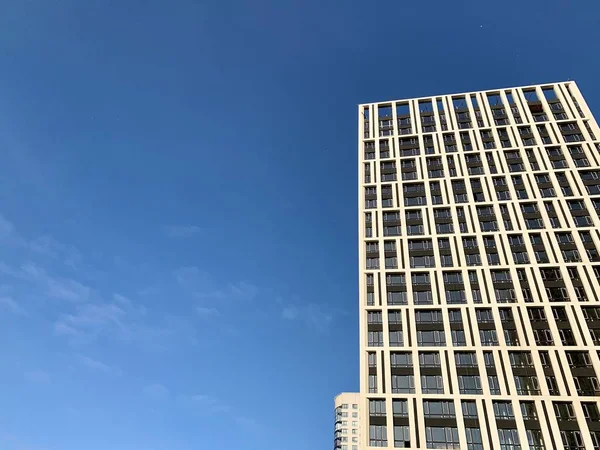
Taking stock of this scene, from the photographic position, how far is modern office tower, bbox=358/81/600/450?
50.0m

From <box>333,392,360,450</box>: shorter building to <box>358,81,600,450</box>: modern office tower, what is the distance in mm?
80033

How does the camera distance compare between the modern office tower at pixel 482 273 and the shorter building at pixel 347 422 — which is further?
the shorter building at pixel 347 422

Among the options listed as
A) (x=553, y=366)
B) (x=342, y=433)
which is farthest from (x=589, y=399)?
(x=342, y=433)

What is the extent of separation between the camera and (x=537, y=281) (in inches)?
2309

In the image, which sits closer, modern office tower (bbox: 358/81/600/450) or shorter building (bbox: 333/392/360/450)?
modern office tower (bbox: 358/81/600/450)

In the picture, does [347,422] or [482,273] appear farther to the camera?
[347,422]

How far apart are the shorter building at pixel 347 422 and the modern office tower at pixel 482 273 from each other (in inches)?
3151

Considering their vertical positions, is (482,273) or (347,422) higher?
(347,422)

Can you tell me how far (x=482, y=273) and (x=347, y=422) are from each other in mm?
92208

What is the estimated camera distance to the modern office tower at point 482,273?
50.0 meters

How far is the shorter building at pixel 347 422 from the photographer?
430 feet

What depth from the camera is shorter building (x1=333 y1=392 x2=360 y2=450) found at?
430 ft

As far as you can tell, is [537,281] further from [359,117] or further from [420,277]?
[359,117]

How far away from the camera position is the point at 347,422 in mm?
134750
